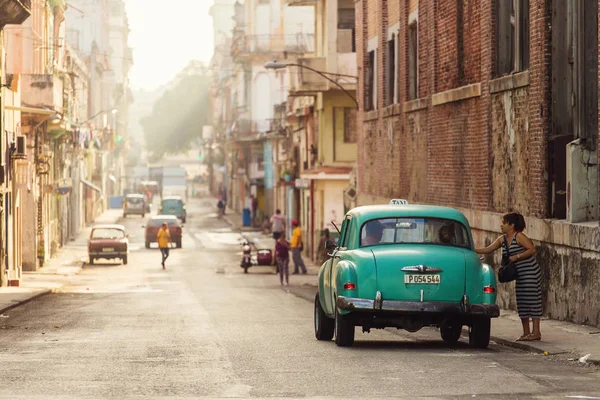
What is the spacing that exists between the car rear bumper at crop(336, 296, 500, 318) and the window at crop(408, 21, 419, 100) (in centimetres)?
2109

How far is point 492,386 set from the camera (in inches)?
471

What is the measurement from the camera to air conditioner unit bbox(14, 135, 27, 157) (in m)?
40.5

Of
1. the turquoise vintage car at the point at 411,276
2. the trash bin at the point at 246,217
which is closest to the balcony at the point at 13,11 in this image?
the turquoise vintage car at the point at 411,276

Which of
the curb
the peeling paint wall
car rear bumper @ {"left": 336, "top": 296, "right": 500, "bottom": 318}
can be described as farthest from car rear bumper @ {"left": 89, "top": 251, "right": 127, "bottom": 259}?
car rear bumper @ {"left": 336, "top": 296, "right": 500, "bottom": 318}

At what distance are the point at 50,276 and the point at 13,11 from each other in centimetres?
1338

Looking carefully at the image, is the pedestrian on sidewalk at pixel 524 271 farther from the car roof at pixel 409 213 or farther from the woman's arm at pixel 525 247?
the car roof at pixel 409 213

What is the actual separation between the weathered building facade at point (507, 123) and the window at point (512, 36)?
0.08ft

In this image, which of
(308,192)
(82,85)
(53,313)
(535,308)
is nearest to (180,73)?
(82,85)

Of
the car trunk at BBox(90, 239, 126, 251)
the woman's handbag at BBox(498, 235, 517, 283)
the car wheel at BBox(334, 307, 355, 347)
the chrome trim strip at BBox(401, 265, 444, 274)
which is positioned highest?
the chrome trim strip at BBox(401, 265, 444, 274)

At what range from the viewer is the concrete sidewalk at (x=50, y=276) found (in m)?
31.4

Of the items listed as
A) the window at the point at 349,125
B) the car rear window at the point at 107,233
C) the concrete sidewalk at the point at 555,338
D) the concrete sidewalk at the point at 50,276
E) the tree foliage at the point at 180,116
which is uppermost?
the tree foliage at the point at 180,116

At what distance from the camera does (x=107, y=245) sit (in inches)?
2157

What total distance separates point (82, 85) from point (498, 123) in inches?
2478

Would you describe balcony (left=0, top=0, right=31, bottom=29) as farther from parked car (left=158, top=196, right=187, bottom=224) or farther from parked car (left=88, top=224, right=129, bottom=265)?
parked car (left=158, top=196, right=187, bottom=224)
